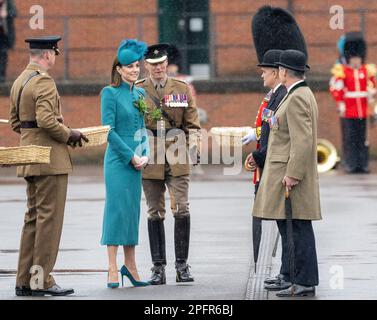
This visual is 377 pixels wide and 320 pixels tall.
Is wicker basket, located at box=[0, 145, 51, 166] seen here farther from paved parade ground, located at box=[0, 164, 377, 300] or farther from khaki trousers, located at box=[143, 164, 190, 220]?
khaki trousers, located at box=[143, 164, 190, 220]

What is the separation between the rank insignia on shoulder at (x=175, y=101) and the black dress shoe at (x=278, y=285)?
1.66 meters

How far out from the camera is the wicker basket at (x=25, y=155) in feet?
33.4

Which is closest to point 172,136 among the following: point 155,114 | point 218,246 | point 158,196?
point 155,114

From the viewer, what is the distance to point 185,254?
11625 mm

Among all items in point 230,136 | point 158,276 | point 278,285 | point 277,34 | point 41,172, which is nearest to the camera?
point 41,172

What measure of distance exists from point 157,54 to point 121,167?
3.45 feet

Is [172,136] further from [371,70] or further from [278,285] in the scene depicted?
[371,70]

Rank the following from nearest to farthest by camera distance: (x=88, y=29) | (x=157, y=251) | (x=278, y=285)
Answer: (x=278, y=285), (x=157, y=251), (x=88, y=29)

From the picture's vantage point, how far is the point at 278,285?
11.0m

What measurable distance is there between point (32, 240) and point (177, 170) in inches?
56.4

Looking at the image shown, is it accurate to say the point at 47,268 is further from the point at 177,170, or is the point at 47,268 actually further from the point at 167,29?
the point at 167,29

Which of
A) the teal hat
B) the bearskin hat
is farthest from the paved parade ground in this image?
the bearskin hat

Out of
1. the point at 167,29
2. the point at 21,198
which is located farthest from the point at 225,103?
the point at 21,198

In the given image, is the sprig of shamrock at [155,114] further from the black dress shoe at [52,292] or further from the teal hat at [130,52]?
the black dress shoe at [52,292]
